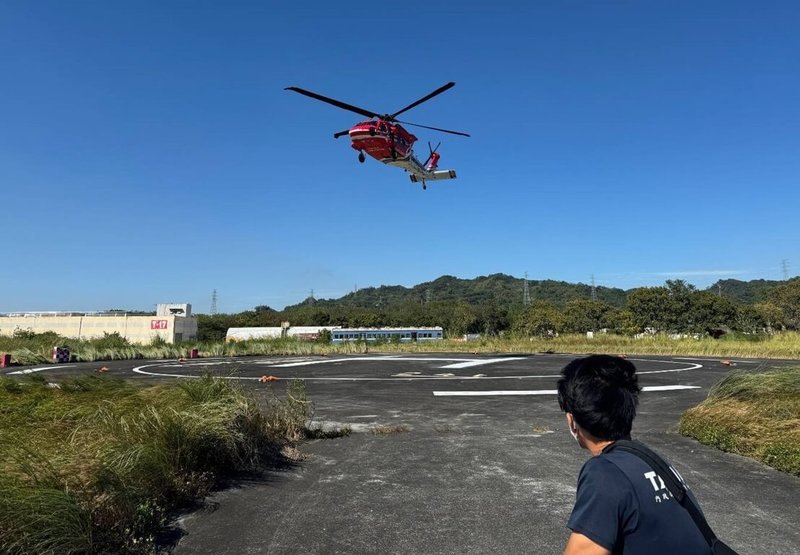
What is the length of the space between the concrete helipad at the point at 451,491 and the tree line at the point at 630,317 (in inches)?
1380

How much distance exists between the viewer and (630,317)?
63.3 metres

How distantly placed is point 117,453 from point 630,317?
2626 inches

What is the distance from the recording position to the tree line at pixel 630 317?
188ft

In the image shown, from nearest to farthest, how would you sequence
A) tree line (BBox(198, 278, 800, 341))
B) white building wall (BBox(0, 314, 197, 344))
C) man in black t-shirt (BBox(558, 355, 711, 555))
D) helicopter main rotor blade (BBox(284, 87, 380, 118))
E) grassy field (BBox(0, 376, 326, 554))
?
1. man in black t-shirt (BBox(558, 355, 711, 555))
2. grassy field (BBox(0, 376, 326, 554))
3. helicopter main rotor blade (BBox(284, 87, 380, 118))
4. tree line (BBox(198, 278, 800, 341))
5. white building wall (BBox(0, 314, 197, 344))

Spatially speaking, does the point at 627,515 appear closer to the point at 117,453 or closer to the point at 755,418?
the point at 117,453

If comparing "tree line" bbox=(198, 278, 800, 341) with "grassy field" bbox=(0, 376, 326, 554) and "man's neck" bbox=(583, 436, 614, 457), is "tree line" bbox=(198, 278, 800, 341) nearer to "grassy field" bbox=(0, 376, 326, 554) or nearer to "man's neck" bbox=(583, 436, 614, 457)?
"grassy field" bbox=(0, 376, 326, 554)

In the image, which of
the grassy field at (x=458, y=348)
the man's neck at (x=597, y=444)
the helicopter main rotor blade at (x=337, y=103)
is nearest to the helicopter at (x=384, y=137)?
the helicopter main rotor blade at (x=337, y=103)

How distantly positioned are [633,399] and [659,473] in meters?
0.35

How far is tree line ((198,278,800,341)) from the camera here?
188 ft

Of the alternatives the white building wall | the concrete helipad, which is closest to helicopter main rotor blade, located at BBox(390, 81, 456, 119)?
the concrete helipad

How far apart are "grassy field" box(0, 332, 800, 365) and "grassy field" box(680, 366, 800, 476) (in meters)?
20.2

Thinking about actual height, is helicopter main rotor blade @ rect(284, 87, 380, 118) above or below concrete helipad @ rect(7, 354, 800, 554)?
above

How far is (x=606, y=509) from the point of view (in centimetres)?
174

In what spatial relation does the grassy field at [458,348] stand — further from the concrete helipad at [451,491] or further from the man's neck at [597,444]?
the man's neck at [597,444]
